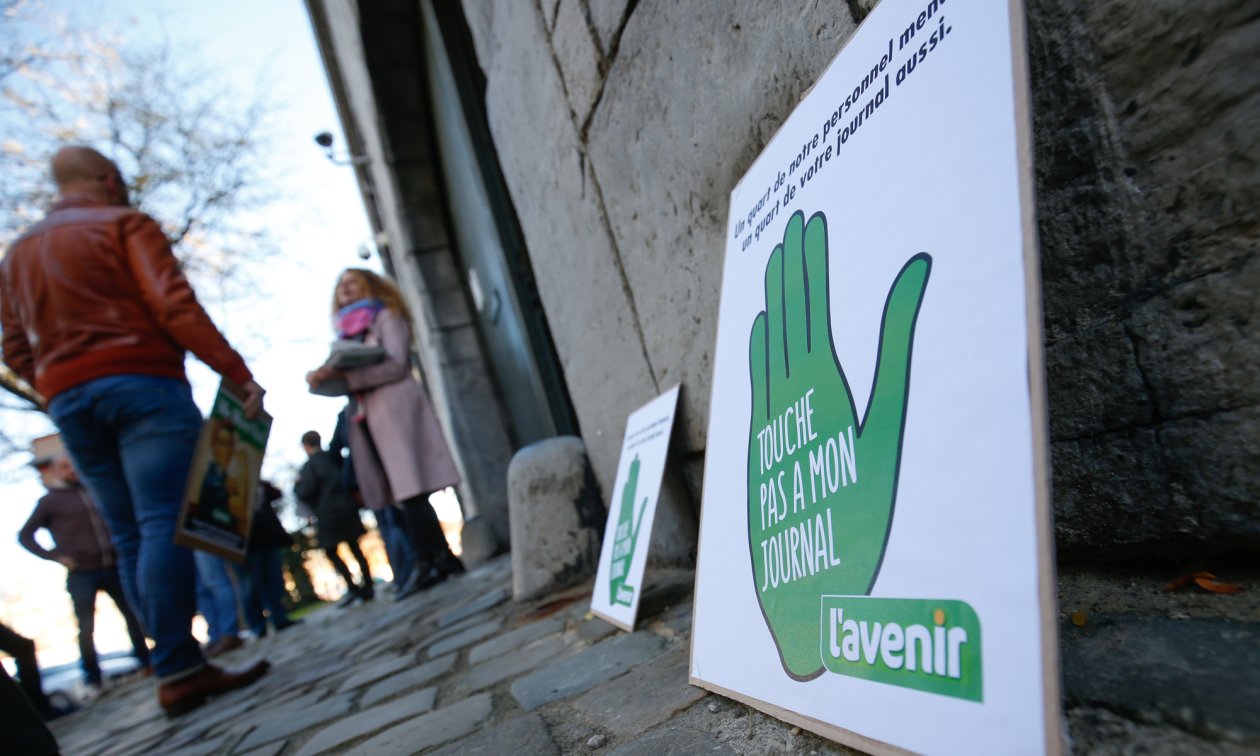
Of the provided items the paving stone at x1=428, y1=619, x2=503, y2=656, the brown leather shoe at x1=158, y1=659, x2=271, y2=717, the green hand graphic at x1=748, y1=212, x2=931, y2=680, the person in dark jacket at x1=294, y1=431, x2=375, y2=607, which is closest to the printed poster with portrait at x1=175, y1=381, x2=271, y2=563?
the brown leather shoe at x1=158, y1=659, x2=271, y2=717

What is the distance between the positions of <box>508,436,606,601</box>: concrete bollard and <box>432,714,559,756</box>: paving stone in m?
1.23

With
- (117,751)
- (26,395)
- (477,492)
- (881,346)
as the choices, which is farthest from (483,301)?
(26,395)

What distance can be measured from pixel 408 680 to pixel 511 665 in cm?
44

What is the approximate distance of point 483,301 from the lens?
17.0 feet

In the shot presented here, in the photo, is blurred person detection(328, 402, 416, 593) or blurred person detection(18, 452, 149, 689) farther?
blurred person detection(18, 452, 149, 689)

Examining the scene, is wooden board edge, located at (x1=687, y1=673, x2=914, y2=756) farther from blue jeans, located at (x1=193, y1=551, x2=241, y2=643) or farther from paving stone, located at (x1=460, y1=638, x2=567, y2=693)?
blue jeans, located at (x1=193, y1=551, x2=241, y2=643)

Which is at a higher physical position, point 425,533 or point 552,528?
point 552,528

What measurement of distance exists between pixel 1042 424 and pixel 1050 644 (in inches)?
6.9

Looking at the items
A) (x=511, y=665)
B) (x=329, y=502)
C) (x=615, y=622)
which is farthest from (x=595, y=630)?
(x=329, y=502)

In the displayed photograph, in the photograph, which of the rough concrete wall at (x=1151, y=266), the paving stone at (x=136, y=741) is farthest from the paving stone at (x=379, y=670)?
the rough concrete wall at (x=1151, y=266)

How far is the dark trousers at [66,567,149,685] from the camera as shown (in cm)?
557

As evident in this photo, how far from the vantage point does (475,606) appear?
2979mm

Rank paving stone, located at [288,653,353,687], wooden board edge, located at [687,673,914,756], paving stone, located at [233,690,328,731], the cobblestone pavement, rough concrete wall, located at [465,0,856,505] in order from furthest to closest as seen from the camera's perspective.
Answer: paving stone, located at [288,653,353,687] < paving stone, located at [233,690,328,731] < rough concrete wall, located at [465,0,856,505] < the cobblestone pavement < wooden board edge, located at [687,673,914,756]

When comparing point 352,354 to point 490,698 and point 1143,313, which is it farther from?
point 1143,313
